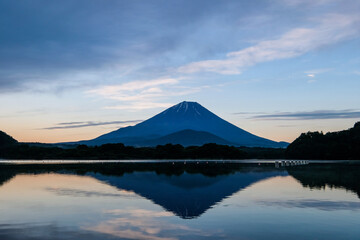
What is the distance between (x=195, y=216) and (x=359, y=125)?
116565mm

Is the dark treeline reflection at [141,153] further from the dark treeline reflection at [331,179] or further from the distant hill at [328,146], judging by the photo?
the dark treeline reflection at [331,179]

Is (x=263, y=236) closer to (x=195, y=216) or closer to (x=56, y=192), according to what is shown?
(x=195, y=216)

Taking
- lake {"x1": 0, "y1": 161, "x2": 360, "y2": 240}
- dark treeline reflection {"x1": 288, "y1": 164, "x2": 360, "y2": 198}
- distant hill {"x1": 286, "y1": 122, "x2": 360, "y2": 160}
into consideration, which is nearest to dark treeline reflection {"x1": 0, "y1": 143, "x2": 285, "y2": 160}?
distant hill {"x1": 286, "y1": 122, "x2": 360, "y2": 160}

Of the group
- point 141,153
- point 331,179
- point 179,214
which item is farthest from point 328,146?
point 179,214

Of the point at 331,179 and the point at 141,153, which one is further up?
the point at 141,153

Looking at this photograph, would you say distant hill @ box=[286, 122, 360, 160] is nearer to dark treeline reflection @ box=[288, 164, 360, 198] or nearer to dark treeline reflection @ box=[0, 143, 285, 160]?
dark treeline reflection @ box=[0, 143, 285, 160]

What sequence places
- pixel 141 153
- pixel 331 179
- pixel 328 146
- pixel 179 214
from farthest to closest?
pixel 141 153, pixel 328 146, pixel 331 179, pixel 179 214

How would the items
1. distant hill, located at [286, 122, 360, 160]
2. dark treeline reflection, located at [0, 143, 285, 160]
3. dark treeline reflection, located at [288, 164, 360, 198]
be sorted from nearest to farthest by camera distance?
dark treeline reflection, located at [288, 164, 360, 198]
distant hill, located at [286, 122, 360, 160]
dark treeline reflection, located at [0, 143, 285, 160]

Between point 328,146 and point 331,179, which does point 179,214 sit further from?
point 328,146

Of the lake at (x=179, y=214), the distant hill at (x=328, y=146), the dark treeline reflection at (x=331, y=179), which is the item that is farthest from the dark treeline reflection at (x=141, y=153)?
the lake at (x=179, y=214)

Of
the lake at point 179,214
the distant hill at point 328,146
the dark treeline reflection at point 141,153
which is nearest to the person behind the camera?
the lake at point 179,214

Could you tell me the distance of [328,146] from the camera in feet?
407

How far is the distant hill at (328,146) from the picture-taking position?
116 metres

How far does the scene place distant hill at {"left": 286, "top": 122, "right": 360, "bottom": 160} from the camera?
11638 centimetres
